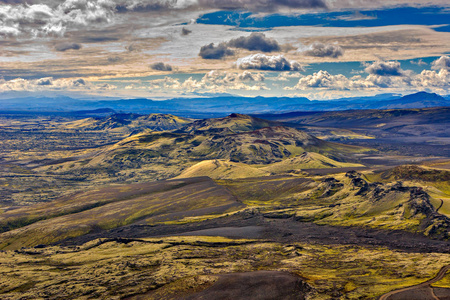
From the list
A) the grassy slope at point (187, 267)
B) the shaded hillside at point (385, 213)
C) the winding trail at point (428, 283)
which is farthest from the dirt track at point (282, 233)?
the winding trail at point (428, 283)

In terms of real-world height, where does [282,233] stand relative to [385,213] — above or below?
below

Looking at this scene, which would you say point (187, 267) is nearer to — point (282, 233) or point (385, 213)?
point (282, 233)

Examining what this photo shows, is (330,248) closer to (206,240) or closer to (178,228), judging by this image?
(206,240)

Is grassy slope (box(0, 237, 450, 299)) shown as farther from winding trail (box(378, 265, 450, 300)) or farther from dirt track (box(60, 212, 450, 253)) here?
dirt track (box(60, 212, 450, 253))

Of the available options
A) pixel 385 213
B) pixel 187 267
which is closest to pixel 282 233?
pixel 385 213

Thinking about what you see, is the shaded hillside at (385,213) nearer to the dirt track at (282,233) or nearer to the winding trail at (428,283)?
the dirt track at (282,233)

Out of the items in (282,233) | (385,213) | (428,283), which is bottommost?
(282,233)

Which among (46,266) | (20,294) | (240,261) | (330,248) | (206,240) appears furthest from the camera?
(206,240)

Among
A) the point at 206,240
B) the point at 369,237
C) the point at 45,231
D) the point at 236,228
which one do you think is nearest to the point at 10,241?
the point at 45,231

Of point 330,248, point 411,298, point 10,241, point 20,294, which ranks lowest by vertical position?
point 10,241

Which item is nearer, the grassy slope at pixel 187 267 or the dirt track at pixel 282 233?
the grassy slope at pixel 187 267

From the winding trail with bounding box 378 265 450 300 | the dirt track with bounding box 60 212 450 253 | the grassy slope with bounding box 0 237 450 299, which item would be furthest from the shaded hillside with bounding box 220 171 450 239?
the winding trail with bounding box 378 265 450 300
